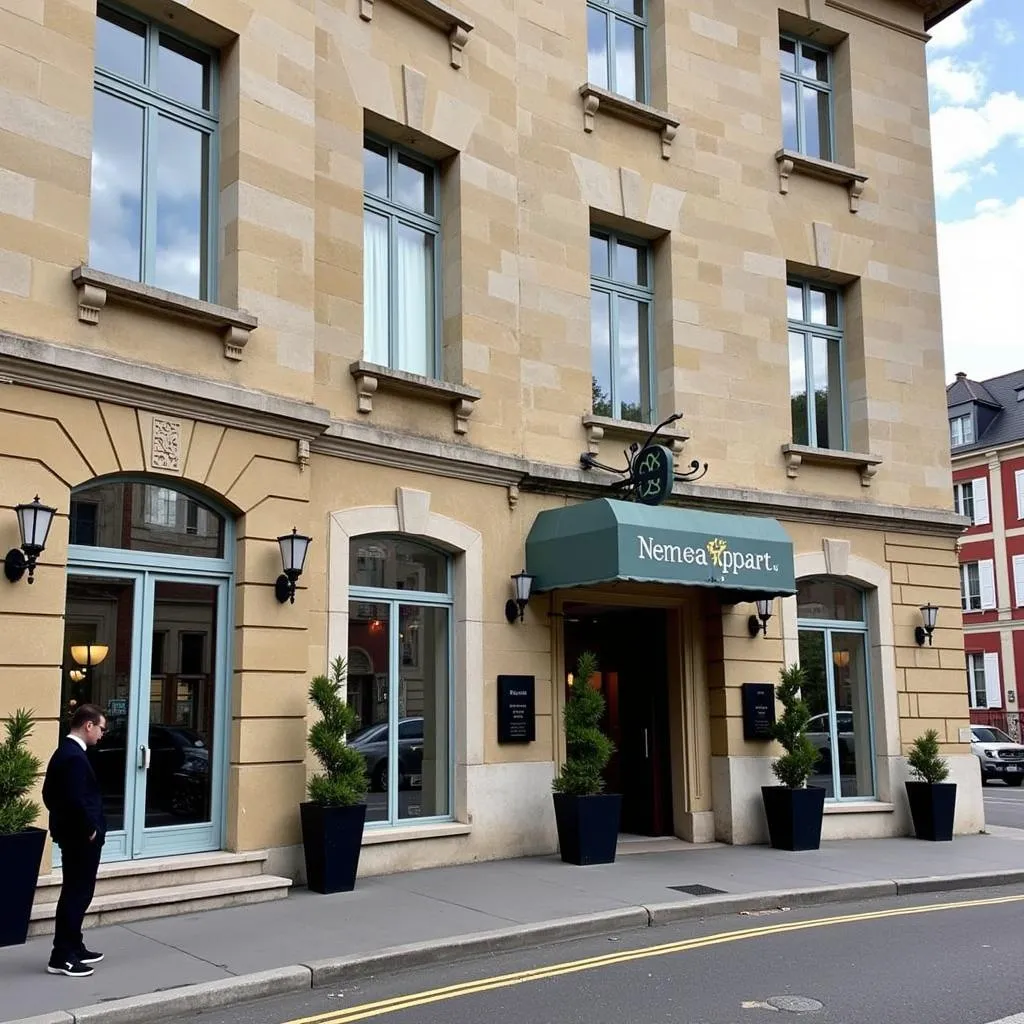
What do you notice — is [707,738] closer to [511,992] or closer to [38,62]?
[511,992]

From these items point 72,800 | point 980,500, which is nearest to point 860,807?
point 72,800

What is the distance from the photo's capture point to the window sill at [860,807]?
15.8 metres

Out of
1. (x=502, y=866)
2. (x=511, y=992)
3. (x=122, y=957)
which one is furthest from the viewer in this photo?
(x=502, y=866)

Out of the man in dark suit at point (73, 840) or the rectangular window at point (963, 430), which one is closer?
the man in dark suit at point (73, 840)

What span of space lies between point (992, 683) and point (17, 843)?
138 ft

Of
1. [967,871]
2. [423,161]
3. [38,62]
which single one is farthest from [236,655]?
[967,871]

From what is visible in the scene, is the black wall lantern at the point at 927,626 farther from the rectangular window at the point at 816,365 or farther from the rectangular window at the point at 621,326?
the rectangular window at the point at 621,326

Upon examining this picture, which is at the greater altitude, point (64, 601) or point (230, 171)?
point (230, 171)

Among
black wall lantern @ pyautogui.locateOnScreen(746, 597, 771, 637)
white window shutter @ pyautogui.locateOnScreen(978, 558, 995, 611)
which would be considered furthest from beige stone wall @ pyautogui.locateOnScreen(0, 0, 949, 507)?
white window shutter @ pyautogui.locateOnScreen(978, 558, 995, 611)

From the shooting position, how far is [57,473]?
372 inches

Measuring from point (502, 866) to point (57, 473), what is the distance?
620 cm

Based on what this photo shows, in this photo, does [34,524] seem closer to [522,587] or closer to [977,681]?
[522,587]

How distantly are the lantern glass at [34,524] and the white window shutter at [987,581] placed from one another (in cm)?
4197

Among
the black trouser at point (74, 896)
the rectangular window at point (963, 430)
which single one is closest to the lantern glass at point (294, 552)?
the black trouser at point (74, 896)
